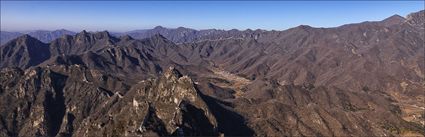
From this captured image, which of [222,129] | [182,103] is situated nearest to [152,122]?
[182,103]

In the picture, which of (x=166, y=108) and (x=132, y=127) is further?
(x=166, y=108)

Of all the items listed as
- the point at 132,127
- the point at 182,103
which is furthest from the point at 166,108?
the point at 132,127

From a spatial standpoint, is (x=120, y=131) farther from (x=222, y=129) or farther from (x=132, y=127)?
(x=222, y=129)

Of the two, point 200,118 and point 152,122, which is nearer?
point 152,122

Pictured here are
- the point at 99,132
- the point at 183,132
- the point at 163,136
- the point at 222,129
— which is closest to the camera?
the point at 163,136

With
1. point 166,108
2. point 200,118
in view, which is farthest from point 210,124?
point 166,108

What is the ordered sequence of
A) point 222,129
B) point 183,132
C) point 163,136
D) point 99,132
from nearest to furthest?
point 163,136 < point 183,132 < point 99,132 < point 222,129

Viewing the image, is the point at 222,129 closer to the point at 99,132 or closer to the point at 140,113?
the point at 140,113

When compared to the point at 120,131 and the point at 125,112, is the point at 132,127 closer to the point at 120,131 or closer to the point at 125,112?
the point at 120,131
